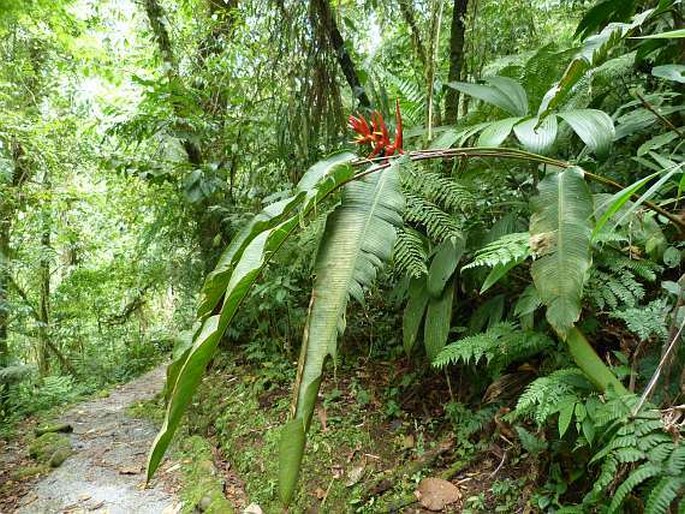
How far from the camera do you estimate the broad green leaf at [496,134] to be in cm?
139

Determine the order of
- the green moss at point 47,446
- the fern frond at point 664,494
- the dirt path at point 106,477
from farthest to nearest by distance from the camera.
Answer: the green moss at point 47,446, the dirt path at point 106,477, the fern frond at point 664,494

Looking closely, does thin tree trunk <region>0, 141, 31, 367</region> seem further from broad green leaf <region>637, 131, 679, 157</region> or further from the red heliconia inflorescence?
broad green leaf <region>637, 131, 679, 157</region>

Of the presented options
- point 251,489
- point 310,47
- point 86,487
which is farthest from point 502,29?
point 86,487

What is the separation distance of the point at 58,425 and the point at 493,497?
3.87 m

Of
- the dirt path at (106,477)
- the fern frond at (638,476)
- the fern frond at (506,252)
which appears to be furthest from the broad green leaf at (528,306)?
the dirt path at (106,477)

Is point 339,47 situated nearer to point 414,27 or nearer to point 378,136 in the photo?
point 414,27

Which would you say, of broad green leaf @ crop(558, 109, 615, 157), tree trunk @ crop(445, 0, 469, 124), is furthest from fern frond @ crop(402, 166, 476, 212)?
tree trunk @ crop(445, 0, 469, 124)

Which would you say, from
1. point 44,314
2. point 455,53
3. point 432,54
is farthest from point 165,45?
point 44,314

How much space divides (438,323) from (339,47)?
1910 mm

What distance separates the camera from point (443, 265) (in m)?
1.81

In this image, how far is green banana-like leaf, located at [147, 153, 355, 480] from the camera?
2.89 ft

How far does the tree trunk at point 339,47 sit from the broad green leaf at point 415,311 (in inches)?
56.0

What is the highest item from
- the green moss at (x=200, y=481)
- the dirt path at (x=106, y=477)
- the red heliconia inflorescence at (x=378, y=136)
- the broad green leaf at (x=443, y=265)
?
the red heliconia inflorescence at (x=378, y=136)

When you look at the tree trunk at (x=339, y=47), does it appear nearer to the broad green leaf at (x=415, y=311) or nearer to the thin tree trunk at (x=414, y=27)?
the thin tree trunk at (x=414, y=27)
